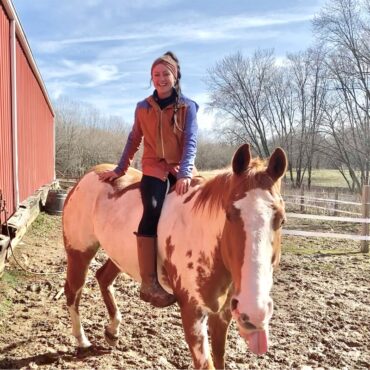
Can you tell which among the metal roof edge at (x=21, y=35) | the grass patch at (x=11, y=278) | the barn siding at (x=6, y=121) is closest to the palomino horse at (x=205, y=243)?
the grass patch at (x=11, y=278)

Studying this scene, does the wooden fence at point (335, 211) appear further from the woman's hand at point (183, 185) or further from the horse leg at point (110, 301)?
the woman's hand at point (183, 185)

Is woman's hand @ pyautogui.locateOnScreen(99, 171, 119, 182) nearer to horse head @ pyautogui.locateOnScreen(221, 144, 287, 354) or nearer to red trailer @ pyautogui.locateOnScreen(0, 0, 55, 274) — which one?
horse head @ pyautogui.locateOnScreen(221, 144, 287, 354)

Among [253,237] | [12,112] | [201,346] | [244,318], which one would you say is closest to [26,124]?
[12,112]

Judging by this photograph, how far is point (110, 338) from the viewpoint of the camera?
3340 mm

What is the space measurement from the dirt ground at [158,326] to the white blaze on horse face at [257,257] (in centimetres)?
163

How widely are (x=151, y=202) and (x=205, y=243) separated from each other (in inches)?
19.8

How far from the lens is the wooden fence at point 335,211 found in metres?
8.23

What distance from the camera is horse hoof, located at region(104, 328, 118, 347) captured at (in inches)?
131

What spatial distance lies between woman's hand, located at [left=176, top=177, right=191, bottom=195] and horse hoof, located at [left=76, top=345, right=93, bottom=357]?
5.59ft

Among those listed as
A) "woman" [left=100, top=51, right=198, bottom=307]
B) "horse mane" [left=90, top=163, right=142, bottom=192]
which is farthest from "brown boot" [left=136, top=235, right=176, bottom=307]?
"horse mane" [left=90, top=163, right=142, bottom=192]

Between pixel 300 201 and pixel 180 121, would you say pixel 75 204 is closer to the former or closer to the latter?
pixel 180 121

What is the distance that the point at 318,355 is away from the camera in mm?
3307

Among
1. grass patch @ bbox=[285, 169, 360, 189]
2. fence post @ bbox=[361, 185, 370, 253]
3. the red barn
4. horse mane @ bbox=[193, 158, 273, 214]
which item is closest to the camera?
horse mane @ bbox=[193, 158, 273, 214]

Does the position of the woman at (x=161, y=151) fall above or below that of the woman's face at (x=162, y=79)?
below
